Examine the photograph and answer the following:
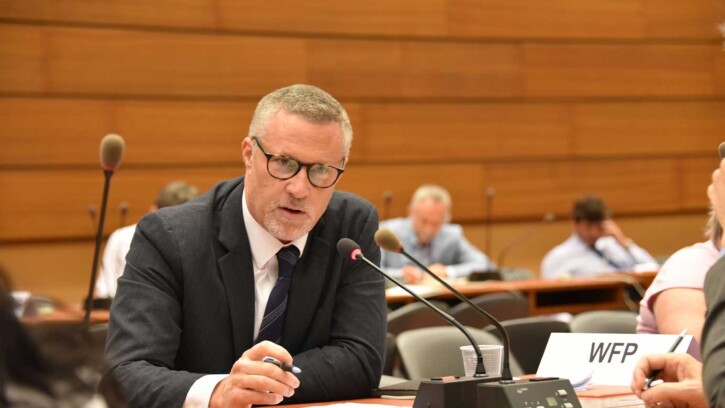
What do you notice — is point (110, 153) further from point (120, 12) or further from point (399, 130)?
point (399, 130)

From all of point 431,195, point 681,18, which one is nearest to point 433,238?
point 431,195

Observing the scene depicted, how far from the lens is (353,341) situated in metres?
2.79

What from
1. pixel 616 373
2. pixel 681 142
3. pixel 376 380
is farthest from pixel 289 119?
pixel 681 142

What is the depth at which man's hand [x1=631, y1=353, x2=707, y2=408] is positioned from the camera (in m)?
2.14

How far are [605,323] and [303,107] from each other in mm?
2033

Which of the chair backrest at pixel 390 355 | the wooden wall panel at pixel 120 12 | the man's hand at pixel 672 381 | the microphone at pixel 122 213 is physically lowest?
the chair backrest at pixel 390 355

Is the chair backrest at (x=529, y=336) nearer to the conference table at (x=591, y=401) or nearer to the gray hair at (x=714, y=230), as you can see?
the gray hair at (x=714, y=230)

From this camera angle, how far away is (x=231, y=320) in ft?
8.93

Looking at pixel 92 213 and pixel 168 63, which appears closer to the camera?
pixel 92 213

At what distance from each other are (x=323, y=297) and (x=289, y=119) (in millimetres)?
514

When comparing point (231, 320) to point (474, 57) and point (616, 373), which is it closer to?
point (616, 373)

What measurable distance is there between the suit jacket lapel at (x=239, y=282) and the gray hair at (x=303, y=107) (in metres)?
0.30

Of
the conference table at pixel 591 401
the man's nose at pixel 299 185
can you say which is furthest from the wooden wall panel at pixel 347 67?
the conference table at pixel 591 401

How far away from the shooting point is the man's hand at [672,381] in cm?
214
